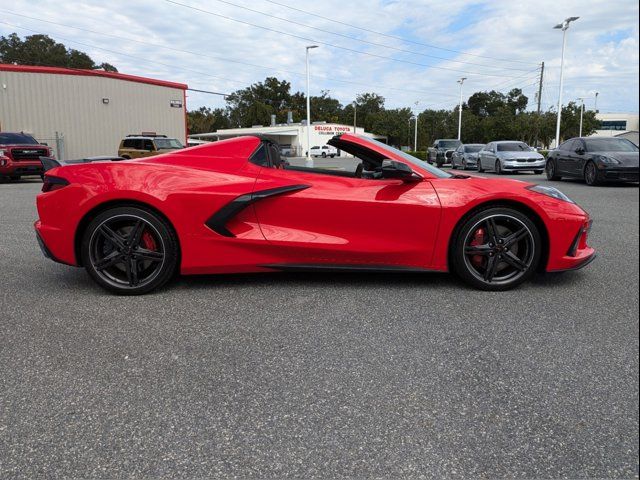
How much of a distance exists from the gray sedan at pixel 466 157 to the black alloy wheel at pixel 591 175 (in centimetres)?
1064

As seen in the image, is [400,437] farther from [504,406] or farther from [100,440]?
[100,440]

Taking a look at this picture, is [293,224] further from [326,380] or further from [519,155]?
[519,155]

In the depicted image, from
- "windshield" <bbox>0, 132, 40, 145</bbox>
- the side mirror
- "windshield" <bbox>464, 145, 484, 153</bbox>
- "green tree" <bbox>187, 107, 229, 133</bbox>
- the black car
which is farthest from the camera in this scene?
"green tree" <bbox>187, 107, 229, 133</bbox>

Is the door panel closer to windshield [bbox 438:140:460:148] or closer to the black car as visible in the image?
the black car

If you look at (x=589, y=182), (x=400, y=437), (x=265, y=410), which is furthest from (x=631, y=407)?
(x=589, y=182)

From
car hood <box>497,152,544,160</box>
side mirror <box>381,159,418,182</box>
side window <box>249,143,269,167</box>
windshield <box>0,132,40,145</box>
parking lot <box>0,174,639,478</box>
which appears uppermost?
windshield <box>0,132,40,145</box>

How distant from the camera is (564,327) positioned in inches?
125

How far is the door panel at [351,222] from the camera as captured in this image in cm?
389

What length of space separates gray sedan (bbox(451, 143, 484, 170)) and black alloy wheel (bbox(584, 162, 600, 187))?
34.9 feet

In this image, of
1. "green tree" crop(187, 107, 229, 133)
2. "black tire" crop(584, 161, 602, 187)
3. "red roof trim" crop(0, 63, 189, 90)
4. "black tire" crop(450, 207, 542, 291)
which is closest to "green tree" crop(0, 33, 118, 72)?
"red roof trim" crop(0, 63, 189, 90)

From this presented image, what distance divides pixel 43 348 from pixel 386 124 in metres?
90.6

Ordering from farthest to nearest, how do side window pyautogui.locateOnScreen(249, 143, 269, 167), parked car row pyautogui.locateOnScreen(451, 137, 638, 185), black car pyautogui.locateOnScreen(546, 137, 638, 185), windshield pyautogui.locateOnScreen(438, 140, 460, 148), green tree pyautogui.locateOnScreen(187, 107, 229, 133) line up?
green tree pyautogui.locateOnScreen(187, 107, 229, 133) → windshield pyautogui.locateOnScreen(438, 140, 460, 148) → black car pyautogui.locateOnScreen(546, 137, 638, 185) → parked car row pyautogui.locateOnScreen(451, 137, 638, 185) → side window pyautogui.locateOnScreen(249, 143, 269, 167)

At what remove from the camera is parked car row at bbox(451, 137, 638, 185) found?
35.6 ft

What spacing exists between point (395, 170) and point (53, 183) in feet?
8.57
